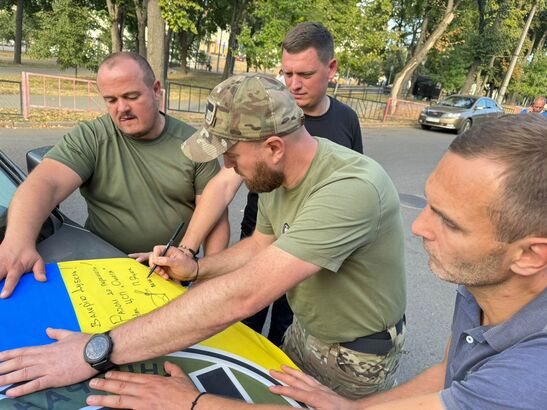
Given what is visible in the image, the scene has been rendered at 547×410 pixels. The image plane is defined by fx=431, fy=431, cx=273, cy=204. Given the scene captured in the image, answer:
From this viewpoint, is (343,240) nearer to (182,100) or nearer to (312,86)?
(312,86)

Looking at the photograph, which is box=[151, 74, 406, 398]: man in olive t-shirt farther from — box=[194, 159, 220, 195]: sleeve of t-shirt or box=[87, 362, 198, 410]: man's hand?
box=[194, 159, 220, 195]: sleeve of t-shirt

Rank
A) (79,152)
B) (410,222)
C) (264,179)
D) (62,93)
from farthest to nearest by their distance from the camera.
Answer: (62,93)
(410,222)
(79,152)
(264,179)

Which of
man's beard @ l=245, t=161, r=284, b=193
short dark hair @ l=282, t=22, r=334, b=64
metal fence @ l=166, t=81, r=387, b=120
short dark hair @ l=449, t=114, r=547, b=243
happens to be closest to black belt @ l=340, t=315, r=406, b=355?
man's beard @ l=245, t=161, r=284, b=193

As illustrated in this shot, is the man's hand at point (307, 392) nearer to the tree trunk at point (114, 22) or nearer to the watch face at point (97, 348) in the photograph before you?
the watch face at point (97, 348)

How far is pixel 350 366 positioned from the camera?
1.78m

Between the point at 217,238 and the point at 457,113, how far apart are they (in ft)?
56.9

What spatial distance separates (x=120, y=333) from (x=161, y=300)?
38cm

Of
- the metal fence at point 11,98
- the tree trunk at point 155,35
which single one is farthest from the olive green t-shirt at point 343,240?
the tree trunk at point 155,35

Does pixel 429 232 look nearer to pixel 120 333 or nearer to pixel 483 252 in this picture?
pixel 483 252

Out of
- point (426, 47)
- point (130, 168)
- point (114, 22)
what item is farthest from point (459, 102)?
point (130, 168)

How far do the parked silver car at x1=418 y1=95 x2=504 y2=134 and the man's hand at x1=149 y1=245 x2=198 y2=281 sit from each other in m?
17.4

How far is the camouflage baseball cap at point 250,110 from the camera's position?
1.42 m

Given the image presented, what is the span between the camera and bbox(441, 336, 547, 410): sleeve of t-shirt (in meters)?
0.89

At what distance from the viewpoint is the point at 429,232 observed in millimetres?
1166
